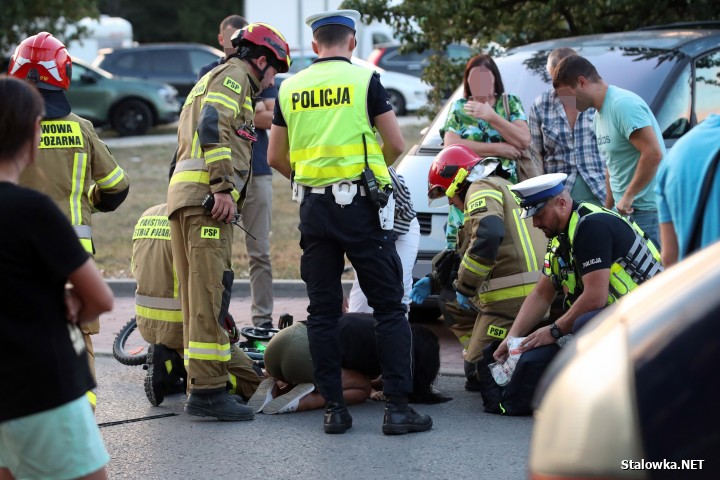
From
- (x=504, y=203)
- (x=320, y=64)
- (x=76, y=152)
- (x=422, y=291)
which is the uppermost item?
(x=320, y=64)

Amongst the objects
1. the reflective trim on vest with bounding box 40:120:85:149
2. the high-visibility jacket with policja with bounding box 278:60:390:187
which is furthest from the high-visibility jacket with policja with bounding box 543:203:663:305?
the reflective trim on vest with bounding box 40:120:85:149

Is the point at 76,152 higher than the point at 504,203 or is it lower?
higher

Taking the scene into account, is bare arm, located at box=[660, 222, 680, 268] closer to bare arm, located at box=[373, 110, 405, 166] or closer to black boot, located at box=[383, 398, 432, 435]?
bare arm, located at box=[373, 110, 405, 166]

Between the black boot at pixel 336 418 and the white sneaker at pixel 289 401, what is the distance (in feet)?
1.36

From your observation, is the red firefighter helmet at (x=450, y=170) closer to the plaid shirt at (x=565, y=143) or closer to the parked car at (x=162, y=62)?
the plaid shirt at (x=565, y=143)

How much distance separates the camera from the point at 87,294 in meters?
3.34

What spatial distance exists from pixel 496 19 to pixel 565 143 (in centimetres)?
382

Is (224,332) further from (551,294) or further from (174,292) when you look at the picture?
(551,294)

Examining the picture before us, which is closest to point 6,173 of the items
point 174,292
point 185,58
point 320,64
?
point 320,64

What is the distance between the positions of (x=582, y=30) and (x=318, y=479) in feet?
22.8

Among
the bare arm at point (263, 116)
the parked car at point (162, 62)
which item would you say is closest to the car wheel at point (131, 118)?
the parked car at point (162, 62)

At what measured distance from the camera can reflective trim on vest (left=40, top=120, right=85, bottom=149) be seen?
5.27 metres

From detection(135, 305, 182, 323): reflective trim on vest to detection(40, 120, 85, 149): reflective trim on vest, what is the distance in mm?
1313

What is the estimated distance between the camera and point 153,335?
21.0ft
